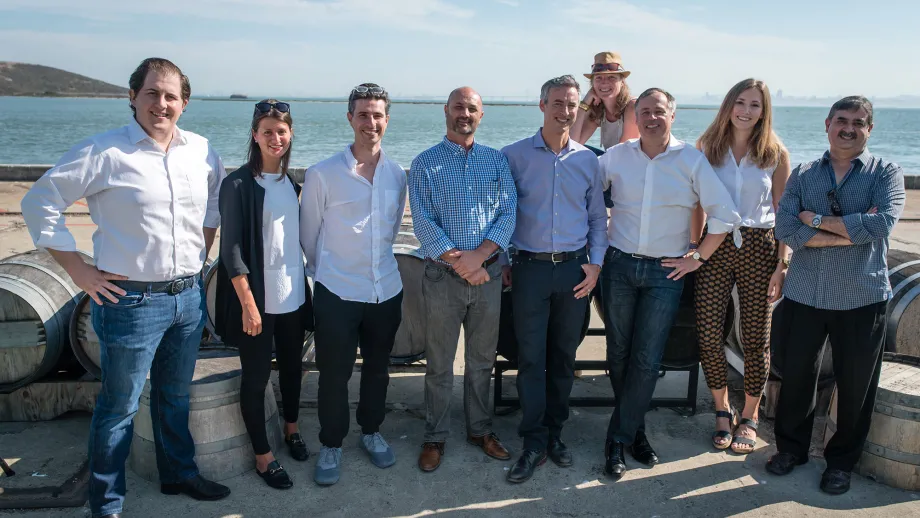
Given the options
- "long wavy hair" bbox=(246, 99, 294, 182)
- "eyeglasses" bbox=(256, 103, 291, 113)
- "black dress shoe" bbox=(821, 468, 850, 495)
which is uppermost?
"eyeglasses" bbox=(256, 103, 291, 113)

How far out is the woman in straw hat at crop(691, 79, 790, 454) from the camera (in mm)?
3951

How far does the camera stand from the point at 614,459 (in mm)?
3930

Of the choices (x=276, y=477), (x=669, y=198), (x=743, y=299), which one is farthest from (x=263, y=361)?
(x=743, y=299)

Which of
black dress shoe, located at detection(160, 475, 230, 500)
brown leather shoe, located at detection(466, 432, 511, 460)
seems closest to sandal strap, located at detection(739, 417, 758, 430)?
brown leather shoe, located at detection(466, 432, 511, 460)

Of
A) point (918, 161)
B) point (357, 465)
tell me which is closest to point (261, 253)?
point (357, 465)

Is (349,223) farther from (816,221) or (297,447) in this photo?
(816,221)

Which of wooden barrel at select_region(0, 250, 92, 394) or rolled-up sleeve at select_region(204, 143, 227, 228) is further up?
rolled-up sleeve at select_region(204, 143, 227, 228)

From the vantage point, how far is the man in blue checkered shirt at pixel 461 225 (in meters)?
3.66

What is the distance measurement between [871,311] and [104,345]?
12.8ft

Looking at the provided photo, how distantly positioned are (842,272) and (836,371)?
0.59 m

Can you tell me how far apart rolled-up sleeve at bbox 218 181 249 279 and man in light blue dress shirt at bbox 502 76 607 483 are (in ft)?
4.95

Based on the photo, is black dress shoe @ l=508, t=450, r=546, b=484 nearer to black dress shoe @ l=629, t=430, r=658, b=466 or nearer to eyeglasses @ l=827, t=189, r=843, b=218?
black dress shoe @ l=629, t=430, r=658, b=466

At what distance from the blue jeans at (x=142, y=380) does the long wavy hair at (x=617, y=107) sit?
2898 millimetres

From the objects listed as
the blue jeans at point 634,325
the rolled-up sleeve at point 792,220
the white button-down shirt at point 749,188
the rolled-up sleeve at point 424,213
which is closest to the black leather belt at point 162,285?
the rolled-up sleeve at point 424,213
